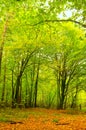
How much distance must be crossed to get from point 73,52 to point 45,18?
22.1m

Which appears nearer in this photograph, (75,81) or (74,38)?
(74,38)

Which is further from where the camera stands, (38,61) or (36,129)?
(38,61)

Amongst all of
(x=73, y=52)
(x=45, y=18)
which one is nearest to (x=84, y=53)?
(x=73, y=52)

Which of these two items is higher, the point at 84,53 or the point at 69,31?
Result: the point at 69,31

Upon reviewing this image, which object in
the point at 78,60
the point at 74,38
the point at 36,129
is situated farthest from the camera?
the point at 78,60

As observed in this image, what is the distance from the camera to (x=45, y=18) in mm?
14469

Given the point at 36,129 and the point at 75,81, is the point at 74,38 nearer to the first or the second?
the point at 75,81

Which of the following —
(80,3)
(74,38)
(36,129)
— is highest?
(74,38)

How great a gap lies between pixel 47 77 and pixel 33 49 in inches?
640

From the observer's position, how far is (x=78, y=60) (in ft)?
123

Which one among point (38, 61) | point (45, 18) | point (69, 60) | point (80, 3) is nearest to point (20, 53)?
point (38, 61)

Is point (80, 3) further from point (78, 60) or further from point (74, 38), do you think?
point (78, 60)

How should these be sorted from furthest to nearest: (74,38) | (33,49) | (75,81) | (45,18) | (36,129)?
(75,81) → (74,38) → (33,49) → (45,18) → (36,129)

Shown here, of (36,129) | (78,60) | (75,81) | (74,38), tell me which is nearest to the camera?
(36,129)
